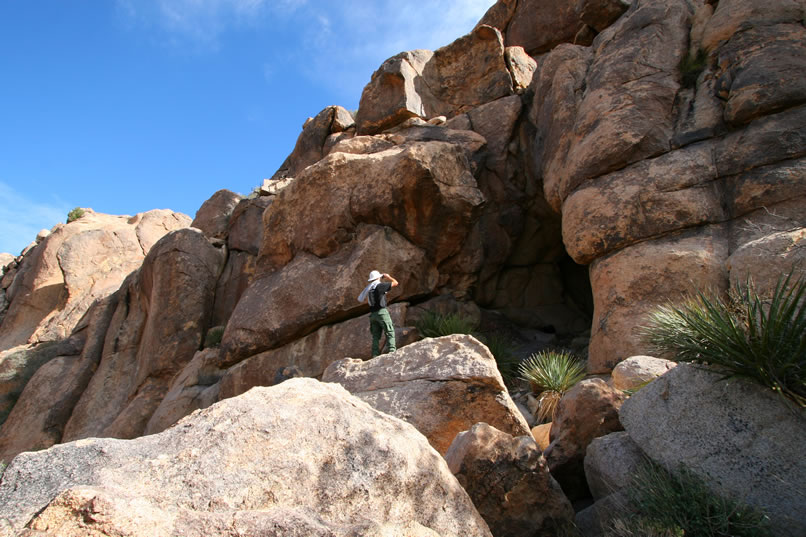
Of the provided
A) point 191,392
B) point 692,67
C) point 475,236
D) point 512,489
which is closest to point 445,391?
point 512,489

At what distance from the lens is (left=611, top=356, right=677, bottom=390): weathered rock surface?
6840 millimetres

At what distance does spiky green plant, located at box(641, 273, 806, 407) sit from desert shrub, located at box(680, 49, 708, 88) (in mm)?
8024

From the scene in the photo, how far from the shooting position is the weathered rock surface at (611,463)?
4.57m

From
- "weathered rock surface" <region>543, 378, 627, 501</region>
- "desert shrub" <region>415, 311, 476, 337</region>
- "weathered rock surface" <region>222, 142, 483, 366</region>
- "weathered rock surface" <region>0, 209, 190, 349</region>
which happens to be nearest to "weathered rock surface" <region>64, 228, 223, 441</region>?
"weathered rock surface" <region>222, 142, 483, 366</region>

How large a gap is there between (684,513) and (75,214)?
3099 cm

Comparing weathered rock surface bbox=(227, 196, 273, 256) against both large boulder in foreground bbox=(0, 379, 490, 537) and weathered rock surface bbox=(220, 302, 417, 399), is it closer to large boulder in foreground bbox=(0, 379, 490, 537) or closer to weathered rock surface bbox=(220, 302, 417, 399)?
weathered rock surface bbox=(220, 302, 417, 399)

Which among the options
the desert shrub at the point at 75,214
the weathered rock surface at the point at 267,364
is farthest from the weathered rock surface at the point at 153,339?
the desert shrub at the point at 75,214

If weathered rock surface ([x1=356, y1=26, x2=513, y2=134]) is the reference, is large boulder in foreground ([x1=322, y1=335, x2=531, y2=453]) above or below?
below

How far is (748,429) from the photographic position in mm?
4234

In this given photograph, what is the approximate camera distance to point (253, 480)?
9.93 feet

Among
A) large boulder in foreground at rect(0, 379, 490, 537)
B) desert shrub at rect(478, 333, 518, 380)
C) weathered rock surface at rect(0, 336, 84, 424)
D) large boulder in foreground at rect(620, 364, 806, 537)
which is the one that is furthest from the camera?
weathered rock surface at rect(0, 336, 84, 424)

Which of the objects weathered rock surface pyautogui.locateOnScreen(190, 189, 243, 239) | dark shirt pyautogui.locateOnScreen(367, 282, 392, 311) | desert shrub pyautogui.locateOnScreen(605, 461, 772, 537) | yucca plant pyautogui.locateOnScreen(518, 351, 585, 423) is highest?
weathered rock surface pyautogui.locateOnScreen(190, 189, 243, 239)

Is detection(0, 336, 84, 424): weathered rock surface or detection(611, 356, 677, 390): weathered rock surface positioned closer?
detection(611, 356, 677, 390): weathered rock surface

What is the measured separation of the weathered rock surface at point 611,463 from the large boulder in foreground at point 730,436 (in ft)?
0.40
